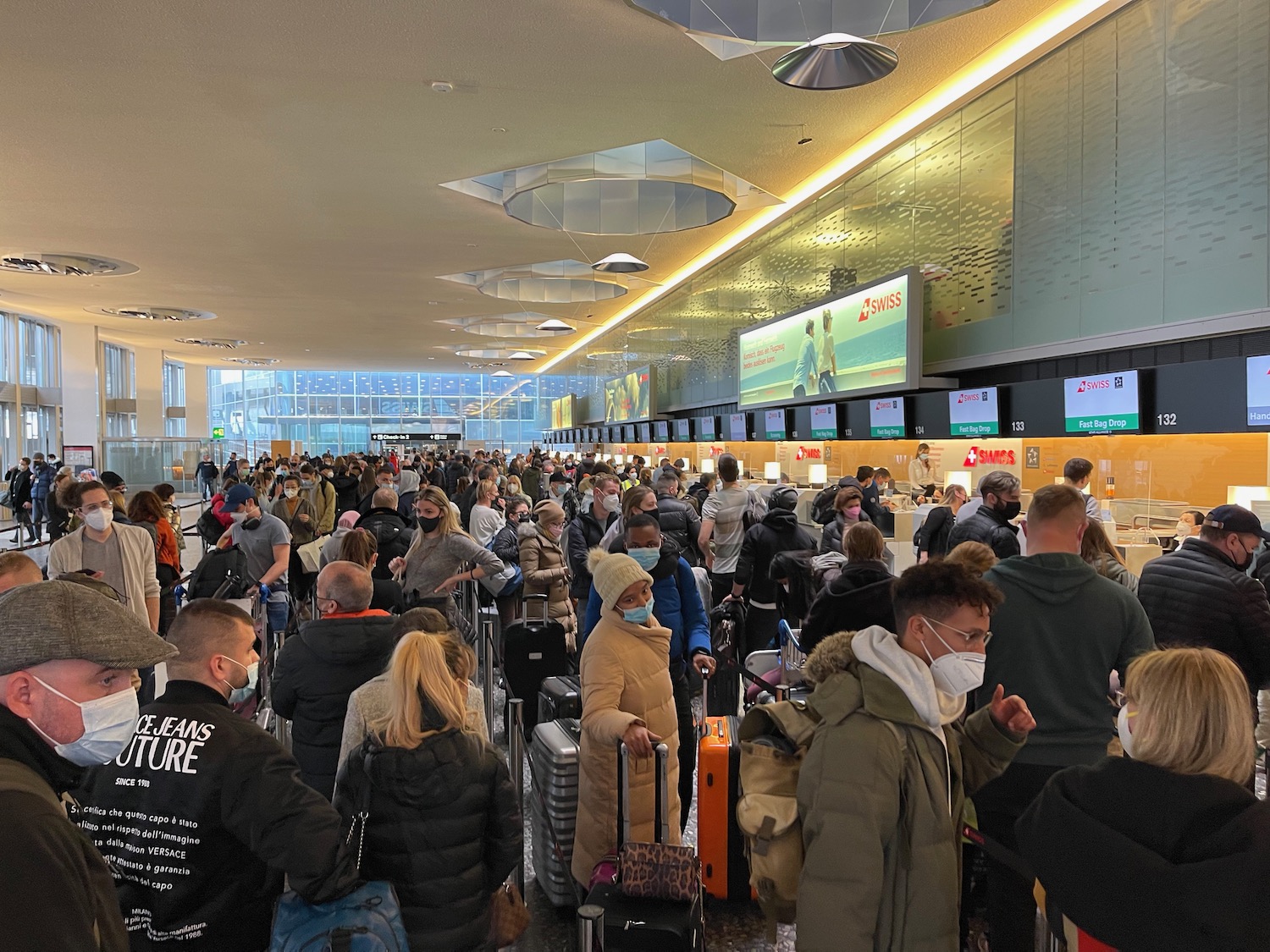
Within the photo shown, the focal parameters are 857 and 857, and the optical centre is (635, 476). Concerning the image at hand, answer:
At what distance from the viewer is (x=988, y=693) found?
10.1 feet

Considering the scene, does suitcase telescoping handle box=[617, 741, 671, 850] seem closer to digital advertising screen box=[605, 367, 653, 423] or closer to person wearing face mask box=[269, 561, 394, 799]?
person wearing face mask box=[269, 561, 394, 799]

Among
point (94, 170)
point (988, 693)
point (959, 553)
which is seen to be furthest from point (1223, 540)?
point (94, 170)

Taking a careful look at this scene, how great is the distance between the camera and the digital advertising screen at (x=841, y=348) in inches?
396

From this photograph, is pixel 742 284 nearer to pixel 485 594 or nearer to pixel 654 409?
pixel 654 409

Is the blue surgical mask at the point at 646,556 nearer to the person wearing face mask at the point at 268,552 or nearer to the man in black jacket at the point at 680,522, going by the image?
the man in black jacket at the point at 680,522

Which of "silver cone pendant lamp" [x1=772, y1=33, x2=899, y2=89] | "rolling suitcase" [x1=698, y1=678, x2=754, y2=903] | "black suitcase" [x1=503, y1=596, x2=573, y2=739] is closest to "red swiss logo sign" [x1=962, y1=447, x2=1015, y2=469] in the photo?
"silver cone pendant lamp" [x1=772, y1=33, x2=899, y2=89]

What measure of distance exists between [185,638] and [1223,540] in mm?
4243

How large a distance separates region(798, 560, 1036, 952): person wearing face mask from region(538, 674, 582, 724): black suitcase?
93.9 inches

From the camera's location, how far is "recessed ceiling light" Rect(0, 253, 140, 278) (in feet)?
53.4

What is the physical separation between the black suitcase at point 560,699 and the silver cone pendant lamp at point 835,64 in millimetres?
4853

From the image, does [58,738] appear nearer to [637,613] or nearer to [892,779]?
[892,779]

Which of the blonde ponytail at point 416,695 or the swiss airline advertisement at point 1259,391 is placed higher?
the swiss airline advertisement at point 1259,391

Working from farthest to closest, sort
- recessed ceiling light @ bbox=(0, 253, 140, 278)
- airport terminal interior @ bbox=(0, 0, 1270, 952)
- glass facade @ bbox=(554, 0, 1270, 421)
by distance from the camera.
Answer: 1. recessed ceiling light @ bbox=(0, 253, 140, 278)
2. glass facade @ bbox=(554, 0, 1270, 421)
3. airport terminal interior @ bbox=(0, 0, 1270, 952)

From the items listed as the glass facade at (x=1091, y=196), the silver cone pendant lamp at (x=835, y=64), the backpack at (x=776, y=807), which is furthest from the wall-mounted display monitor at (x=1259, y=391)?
the backpack at (x=776, y=807)
